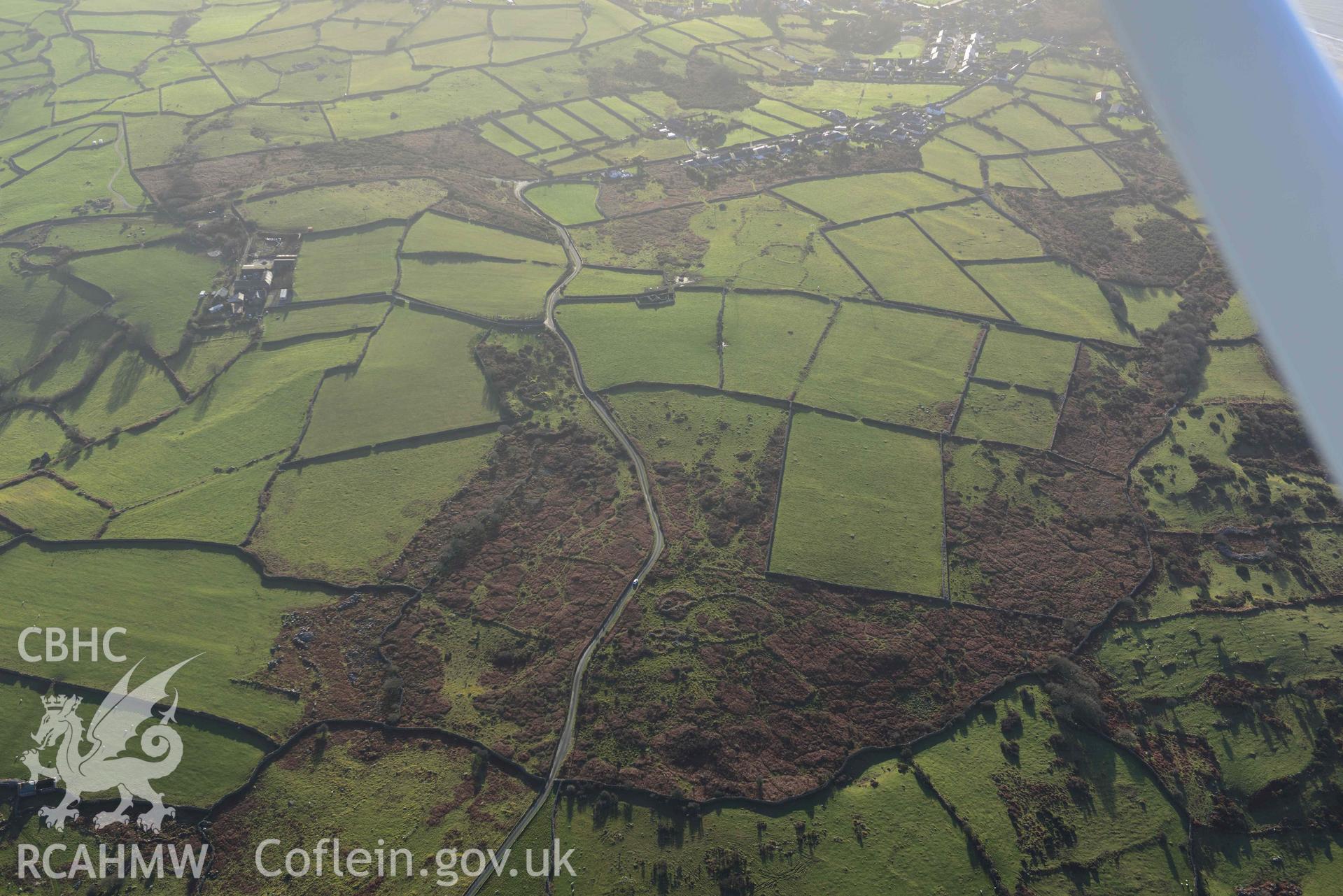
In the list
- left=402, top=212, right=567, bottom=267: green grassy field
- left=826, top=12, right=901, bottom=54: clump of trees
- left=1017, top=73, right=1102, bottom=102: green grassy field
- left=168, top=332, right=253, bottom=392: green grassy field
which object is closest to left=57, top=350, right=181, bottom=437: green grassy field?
left=168, top=332, right=253, bottom=392: green grassy field

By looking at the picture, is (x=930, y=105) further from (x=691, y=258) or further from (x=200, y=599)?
(x=200, y=599)

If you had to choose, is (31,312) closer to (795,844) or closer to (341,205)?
(341,205)

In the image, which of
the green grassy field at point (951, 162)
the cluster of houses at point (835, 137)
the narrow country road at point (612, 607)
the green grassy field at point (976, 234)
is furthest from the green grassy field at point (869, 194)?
the narrow country road at point (612, 607)

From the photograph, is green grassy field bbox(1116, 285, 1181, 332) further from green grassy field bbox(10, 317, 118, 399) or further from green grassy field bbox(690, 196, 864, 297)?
green grassy field bbox(10, 317, 118, 399)

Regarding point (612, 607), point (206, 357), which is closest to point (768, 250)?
point (612, 607)

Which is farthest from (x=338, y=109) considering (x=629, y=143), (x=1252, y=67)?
(x=1252, y=67)

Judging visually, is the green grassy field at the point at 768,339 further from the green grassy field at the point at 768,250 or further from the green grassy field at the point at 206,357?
the green grassy field at the point at 206,357
